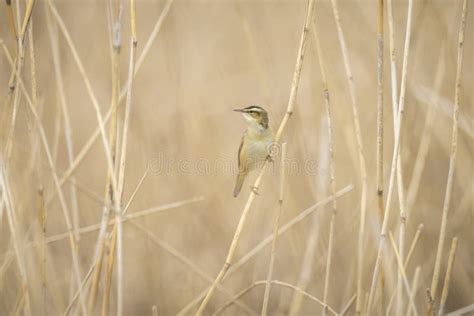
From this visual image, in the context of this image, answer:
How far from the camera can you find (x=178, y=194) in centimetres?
407

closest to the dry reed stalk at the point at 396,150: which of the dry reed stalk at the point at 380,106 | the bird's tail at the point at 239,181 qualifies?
the dry reed stalk at the point at 380,106

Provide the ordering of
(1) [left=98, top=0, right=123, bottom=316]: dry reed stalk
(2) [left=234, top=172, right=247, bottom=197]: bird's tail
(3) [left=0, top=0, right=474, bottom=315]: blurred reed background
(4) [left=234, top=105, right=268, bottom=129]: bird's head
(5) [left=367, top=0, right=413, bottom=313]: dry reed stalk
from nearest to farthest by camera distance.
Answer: (1) [left=98, top=0, right=123, bottom=316]: dry reed stalk < (5) [left=367, top=0, right=413, bottom=313]: dry reed stalk < (3) [left=0, top=0, right=474, bottom=315]: blurred reed background < (4) [left=234, top=105, right=268, bottom=129]: bird's head < (2) [left=234, top=172, right=247, bottom=197]: bird's tail

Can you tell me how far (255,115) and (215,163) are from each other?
900 mm

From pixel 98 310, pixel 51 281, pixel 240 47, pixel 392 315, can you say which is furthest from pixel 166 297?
pixel 240 47

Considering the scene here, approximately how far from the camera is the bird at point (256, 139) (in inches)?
131

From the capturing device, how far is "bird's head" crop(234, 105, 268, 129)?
3314mm

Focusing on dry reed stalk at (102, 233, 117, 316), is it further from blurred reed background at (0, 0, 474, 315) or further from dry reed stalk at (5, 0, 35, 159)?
dry reed stalk at (5, 0, 35, 159)

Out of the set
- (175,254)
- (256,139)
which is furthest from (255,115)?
(175,254)

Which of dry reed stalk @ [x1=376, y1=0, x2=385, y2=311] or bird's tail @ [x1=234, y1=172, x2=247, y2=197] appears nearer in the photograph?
dry reed stalk @ [x1=376, y1=0, x2=385, y2=311]

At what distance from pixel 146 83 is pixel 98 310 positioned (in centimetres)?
226

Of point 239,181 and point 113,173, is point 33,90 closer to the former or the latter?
point 113,173

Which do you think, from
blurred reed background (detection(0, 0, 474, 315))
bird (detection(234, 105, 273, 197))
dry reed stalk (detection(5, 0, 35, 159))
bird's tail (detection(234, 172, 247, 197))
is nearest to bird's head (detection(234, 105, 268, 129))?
bird (detection(234, 105, 273, 197))

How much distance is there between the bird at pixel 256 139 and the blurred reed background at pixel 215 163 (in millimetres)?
124

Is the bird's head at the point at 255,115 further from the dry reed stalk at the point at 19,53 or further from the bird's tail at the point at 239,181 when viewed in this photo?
the dry reed stalk at the point at 19,53
